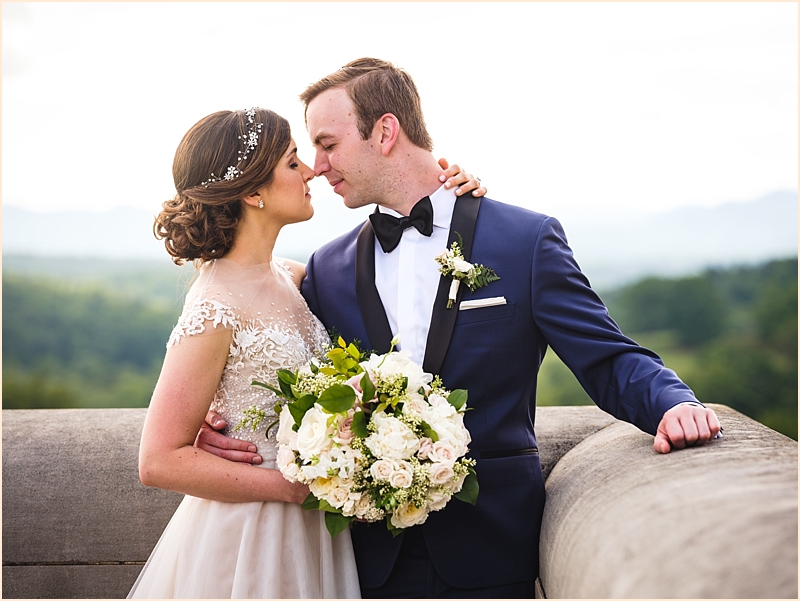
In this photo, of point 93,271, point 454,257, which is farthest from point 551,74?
point 454,257

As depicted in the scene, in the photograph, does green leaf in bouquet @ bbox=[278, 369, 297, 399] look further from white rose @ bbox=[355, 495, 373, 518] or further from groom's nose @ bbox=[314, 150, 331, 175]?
groom's nose @ bbox=[314, 150, 331, 175]

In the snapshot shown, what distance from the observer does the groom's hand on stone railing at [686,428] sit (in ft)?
6.98

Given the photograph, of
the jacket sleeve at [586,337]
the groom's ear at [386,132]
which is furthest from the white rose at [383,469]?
the groom's ear at [386,132]

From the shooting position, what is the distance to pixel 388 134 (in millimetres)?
2926

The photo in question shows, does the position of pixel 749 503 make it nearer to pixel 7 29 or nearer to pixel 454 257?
pixel 454 257

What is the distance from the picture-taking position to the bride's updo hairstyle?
2584 millimetres

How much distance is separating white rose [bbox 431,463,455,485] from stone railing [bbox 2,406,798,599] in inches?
18.1

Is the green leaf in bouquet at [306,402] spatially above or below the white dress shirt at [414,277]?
below

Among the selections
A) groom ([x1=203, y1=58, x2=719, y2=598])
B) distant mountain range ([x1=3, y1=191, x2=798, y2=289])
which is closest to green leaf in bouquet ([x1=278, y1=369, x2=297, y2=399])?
groom ([x1=203, y1=58, x2=719, y2=598])

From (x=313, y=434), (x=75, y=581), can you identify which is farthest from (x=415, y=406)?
(x=75, y=581)

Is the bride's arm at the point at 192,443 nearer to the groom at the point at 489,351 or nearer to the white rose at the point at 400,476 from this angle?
the groom at the point at 489,351

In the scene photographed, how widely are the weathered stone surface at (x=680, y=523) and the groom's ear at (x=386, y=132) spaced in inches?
61.1

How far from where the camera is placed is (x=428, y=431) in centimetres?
202

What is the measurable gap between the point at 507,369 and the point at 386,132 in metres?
1.17
